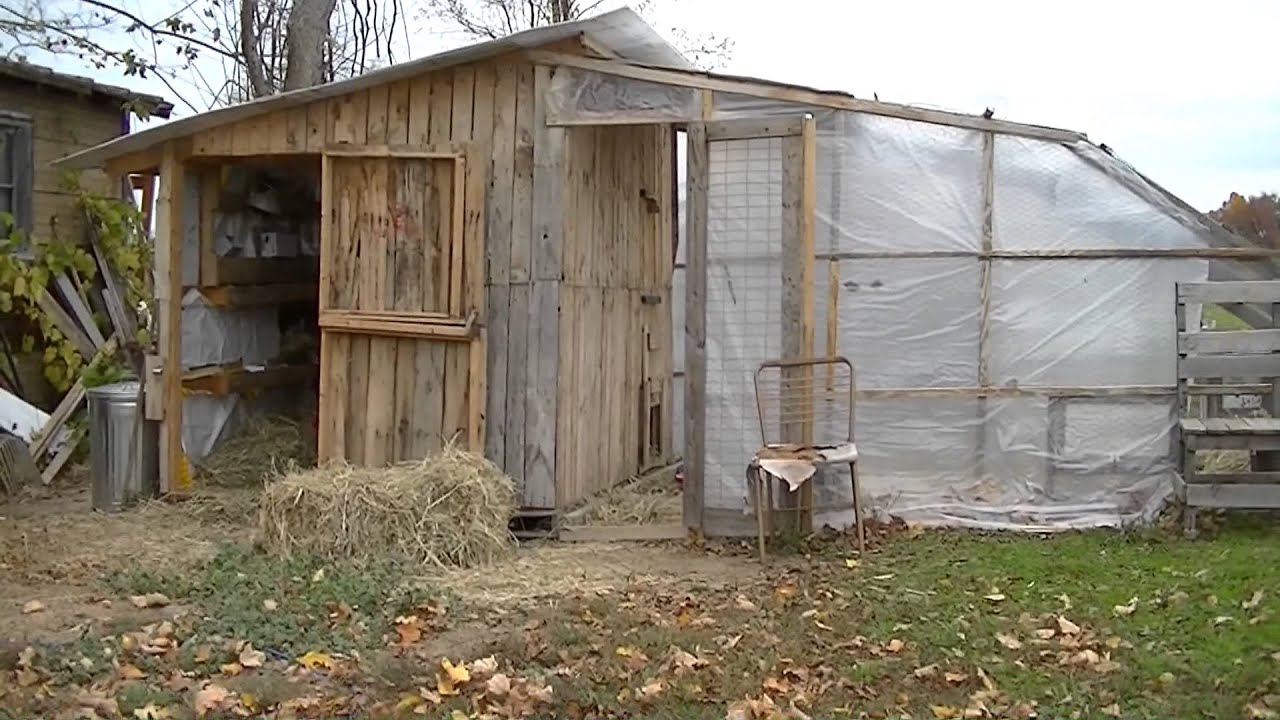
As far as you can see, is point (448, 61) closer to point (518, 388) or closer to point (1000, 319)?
point (518, 388)

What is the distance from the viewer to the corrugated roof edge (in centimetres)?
720

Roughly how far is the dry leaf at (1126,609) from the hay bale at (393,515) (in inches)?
120

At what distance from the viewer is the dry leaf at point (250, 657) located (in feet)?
16.1

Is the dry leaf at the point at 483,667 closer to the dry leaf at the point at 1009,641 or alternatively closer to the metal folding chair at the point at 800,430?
the dry leaf at the point at 1009,641

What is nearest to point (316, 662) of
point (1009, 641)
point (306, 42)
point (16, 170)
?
point (1009, 641)

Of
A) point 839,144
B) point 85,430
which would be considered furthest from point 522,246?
point 85,430

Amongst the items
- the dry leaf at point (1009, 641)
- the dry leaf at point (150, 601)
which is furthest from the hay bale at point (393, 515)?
the dry leaf at point (1009, 641)

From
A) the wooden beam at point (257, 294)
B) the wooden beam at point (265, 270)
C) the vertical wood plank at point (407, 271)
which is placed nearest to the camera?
the vertical wood plank at point (407, 271)

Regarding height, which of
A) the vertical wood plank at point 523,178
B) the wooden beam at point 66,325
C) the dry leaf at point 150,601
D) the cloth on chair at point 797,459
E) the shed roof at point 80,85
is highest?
the shed roof at point 80,85

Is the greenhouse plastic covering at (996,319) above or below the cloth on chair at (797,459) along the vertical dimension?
above

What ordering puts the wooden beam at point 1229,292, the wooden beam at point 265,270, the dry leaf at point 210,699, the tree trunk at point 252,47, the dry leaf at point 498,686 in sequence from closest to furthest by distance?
the dry leaf at point 210,699
the dry leaf at point 498,686
the wooden beam at point 1229,292
the wooden beam at point 265,270
the tree trunk at point 252,47

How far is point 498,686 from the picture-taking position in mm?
4574

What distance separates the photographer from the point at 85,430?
10.0 meters

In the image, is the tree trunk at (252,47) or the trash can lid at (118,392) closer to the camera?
the trash can lid at (118,392)
